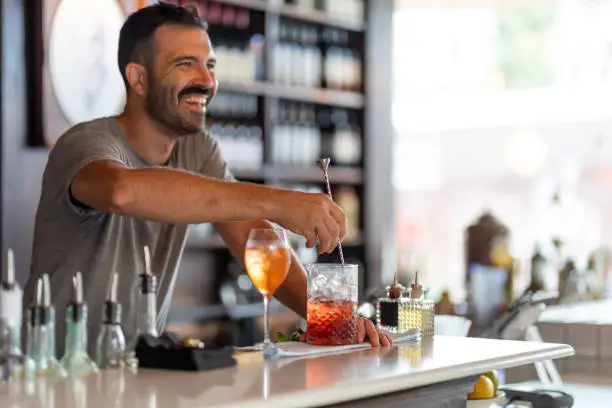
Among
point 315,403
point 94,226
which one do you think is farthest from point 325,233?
point 94,226

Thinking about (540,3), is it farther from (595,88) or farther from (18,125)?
(18,125)

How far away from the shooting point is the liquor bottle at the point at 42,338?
1.60 metres

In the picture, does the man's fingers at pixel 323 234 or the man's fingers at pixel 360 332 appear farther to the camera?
the man's fingers at pixel 360 332

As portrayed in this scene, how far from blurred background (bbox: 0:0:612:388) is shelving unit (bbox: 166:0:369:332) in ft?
0.04

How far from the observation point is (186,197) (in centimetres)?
194

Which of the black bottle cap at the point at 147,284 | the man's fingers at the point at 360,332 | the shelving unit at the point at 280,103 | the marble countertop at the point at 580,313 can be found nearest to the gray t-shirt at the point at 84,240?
the black bottle cap at the point at 147,284

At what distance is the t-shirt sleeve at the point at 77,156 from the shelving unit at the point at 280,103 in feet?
8.26

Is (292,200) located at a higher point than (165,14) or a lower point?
lower

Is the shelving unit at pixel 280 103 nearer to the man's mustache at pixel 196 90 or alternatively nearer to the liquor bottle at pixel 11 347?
the man's mustache at pixel 196 90

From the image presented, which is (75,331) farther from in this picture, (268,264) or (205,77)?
(205,77)

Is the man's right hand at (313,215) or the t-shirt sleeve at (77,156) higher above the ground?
the t-shirt sleeve at (77,156)

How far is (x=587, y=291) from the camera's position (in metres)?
4.75

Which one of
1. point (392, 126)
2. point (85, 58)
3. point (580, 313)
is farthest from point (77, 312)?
point (392, 126)

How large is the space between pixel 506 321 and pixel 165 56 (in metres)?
1.12
